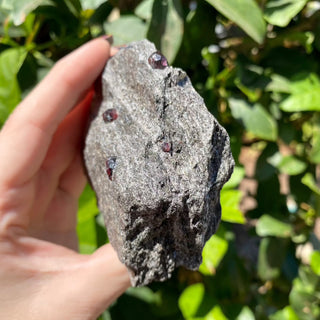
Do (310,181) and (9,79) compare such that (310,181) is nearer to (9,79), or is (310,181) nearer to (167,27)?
(167,27)

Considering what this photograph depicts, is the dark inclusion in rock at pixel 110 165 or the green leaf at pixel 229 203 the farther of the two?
the green leaf at pixel 229 203

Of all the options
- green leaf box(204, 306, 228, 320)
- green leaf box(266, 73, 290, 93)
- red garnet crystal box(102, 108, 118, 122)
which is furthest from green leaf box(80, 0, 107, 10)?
green leaf box(204, 306, 228, 320)

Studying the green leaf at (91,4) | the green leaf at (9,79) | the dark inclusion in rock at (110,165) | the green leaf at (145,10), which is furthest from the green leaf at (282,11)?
the green leaf at (9,79)

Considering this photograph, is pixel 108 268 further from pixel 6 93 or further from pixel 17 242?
pixel 6 93

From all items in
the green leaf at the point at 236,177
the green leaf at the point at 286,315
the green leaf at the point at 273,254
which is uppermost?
the green leaf at the point at 236,177

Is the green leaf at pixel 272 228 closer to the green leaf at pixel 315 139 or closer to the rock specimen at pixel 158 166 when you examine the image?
the green leaf at pixel 315 139

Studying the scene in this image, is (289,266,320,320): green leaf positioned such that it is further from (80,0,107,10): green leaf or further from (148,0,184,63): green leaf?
(80,0,107,10): green leaf

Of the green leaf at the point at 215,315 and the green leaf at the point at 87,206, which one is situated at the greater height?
the green leaf at the point at 87,206
